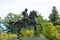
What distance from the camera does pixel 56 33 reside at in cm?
4403

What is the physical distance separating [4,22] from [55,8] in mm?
11274

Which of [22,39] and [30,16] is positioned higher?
[30,16]

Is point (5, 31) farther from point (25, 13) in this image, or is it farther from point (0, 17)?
point (25, 13)

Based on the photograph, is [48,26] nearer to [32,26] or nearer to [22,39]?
[32,26]

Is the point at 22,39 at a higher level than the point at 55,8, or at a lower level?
lower

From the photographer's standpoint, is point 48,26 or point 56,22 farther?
point 56,22

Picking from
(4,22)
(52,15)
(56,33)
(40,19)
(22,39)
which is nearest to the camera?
(22,39)

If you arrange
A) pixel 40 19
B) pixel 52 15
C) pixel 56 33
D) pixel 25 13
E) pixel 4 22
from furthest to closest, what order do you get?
pixel 52 15
pixel 4 22
pixel 40 19
pixel 56 33
pixel 25 13

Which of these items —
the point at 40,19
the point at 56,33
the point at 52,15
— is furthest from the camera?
the point at 52,15

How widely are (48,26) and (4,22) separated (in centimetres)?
1106

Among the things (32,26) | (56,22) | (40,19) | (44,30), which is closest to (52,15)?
(56,22)

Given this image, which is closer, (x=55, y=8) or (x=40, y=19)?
(x=40, y=19)

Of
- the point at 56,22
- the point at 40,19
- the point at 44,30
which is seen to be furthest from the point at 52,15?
the point at 44,30

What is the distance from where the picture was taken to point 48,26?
44656 mm
